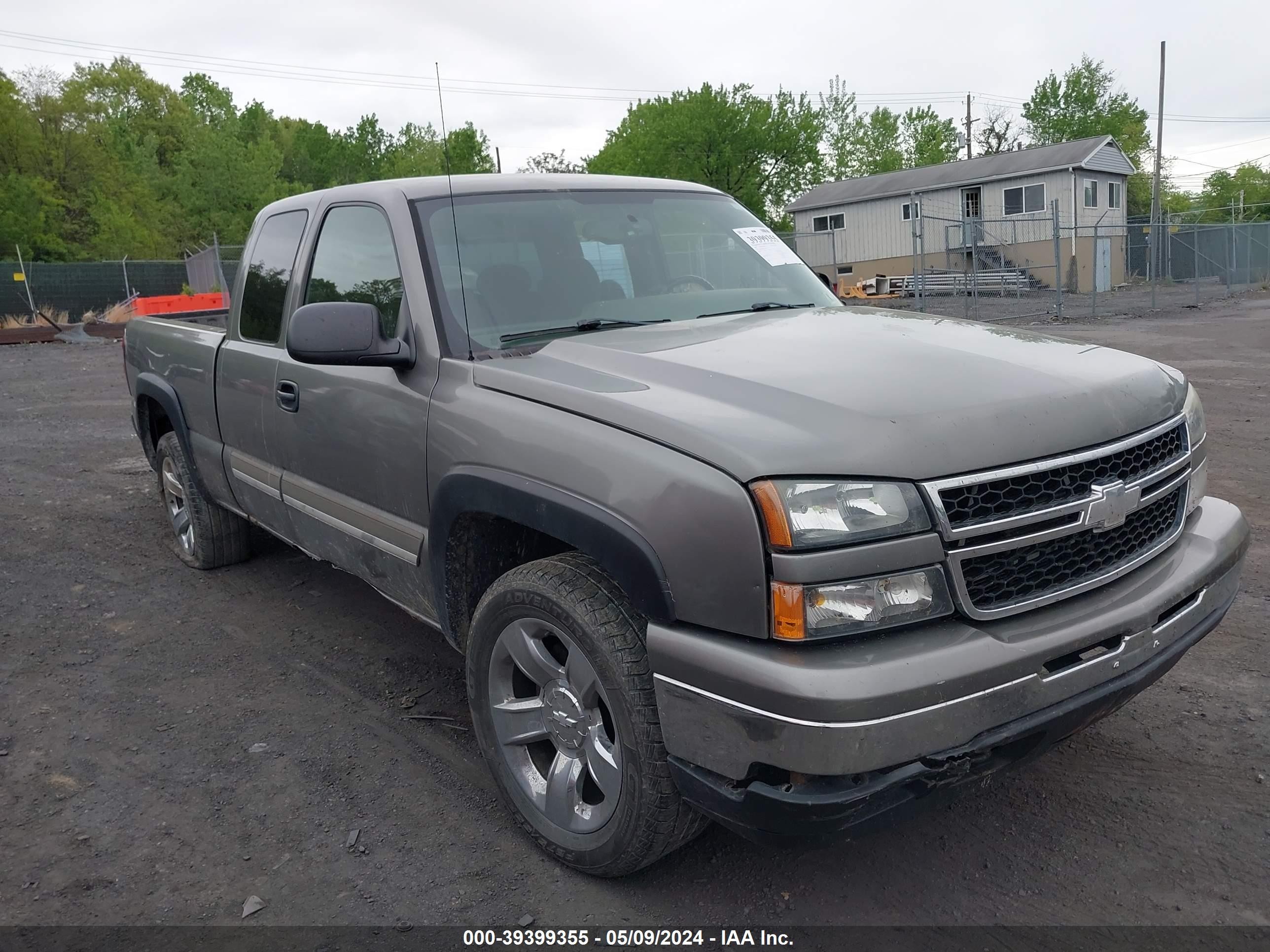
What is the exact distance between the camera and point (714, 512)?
2170mm

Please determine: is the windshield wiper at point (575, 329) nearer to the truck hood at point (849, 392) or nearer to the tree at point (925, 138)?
the truck hood at point (849, 392)

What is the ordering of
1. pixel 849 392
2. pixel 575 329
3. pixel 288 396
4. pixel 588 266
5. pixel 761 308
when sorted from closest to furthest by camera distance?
pixel 849 392 < pixel 575 329 < pixel 588 266 < pixel 761 308 < pixel 288 396

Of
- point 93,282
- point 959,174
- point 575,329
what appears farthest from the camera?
point 959,174

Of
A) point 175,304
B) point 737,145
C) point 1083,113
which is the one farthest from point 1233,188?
point 175,304

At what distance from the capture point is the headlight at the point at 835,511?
213 centimetres

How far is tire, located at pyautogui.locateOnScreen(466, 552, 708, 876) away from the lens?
242 cm

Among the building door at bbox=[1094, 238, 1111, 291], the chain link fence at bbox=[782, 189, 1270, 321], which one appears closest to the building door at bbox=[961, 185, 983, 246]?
the chain link fence at bbox=[782, 189, 1270, 321]

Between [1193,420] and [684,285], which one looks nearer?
[1193,420]

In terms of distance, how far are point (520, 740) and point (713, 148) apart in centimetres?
4605

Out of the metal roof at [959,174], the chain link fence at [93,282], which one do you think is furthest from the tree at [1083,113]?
the chain link fence at [93,282]

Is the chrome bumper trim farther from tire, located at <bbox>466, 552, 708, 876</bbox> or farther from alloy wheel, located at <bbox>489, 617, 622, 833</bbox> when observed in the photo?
alloy wheel, located at <bbox>489, 617, 622, 833</bbox>

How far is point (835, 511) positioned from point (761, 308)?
168cm

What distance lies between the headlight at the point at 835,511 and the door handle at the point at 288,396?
90.5 inches

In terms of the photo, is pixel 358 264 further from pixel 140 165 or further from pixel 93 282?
pixel 140 165
